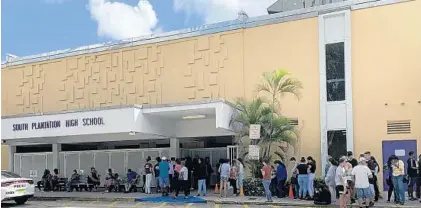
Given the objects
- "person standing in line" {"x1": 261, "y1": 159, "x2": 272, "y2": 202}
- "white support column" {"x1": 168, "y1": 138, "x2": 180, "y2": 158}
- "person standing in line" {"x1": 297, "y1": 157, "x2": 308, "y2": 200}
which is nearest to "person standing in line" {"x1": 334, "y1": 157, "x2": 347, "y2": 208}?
"person standing in line" {"x1": 297, "y1": 157, "x2": 308, "y2": 200}

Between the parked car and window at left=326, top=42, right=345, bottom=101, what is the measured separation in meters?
12.1

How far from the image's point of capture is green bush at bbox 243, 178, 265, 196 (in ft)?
63.2

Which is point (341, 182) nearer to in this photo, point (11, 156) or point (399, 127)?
point (399, 127)

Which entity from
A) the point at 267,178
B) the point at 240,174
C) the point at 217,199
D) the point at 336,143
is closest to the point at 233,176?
the point at 240,174

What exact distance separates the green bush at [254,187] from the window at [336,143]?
11.1 feet

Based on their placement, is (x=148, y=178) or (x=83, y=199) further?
(x=148, y=178)

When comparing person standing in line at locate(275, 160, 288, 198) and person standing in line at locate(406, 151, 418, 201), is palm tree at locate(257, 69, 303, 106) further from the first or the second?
person standing in line at locate(406, 151, 418, 201)

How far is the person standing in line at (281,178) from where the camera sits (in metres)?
18.5

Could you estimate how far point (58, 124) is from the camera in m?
21.5

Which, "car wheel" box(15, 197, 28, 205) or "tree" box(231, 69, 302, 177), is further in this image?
"tree" box(231, 69, 302, 177)

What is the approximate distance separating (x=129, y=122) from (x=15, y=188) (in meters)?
4.81

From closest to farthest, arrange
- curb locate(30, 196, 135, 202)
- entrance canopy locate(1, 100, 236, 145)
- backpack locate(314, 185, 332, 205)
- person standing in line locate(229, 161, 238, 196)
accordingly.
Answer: backpack locate(314, 185, 332, 205) → person standing in line locate(229, 161, 238, 196) → curb locate(30, 196, 135, 202) → entrance canopy locate(1, 100, 236, 145)

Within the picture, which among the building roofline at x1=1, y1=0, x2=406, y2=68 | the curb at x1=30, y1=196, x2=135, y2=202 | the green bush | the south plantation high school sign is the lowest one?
the curb at x1=30, y1=196, x2=135, y2=202

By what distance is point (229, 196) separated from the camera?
1934 cm
